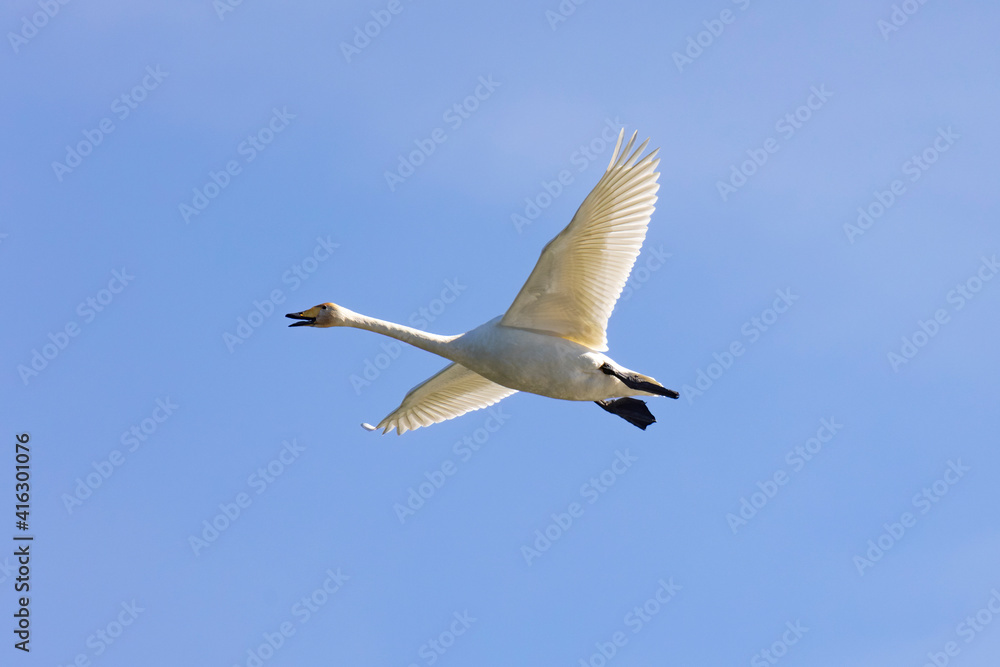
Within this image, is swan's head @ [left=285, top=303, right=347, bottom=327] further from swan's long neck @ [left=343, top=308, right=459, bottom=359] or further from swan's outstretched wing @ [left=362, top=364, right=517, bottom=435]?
swan's outstretched wing @ [left=362, top=364, right=517, bottom=435]

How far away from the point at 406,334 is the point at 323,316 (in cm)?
143

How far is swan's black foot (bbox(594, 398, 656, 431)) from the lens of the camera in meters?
19.4

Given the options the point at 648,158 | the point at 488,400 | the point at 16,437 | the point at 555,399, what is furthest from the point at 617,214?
the point at 16,437

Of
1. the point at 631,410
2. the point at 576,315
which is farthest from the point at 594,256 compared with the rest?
the point at 631,410

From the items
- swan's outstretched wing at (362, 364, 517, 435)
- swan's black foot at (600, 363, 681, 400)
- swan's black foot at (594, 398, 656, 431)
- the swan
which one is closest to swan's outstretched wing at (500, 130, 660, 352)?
the swan

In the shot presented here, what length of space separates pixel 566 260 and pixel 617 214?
0.94 meters

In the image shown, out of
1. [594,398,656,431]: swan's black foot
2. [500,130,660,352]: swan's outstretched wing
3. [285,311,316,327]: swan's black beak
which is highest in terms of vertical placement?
[500,130,660,352]: swan's outstretched wing

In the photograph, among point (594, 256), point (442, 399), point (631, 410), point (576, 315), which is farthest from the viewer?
point (442, 399)

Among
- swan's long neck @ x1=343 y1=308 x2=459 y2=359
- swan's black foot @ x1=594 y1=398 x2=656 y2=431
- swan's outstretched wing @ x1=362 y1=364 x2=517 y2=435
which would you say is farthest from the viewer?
swan's outstretched wing @ x1=362 y1=364 x2=517 y2=435

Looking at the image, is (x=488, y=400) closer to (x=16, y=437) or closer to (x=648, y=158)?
(x=648, y=158)

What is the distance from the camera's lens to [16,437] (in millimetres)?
20719

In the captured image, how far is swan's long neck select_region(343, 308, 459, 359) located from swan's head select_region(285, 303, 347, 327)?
0.27 ft

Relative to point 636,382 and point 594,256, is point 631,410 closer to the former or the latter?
point 636,382

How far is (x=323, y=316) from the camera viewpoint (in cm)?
1902
